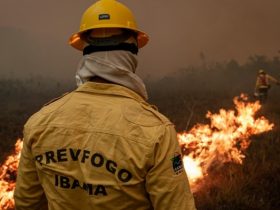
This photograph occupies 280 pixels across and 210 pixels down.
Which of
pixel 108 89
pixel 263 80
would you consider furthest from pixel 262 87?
pixel 108 89

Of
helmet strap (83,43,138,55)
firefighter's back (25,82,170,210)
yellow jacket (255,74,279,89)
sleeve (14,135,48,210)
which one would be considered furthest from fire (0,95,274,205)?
yellow jacket (255,74,279,89)

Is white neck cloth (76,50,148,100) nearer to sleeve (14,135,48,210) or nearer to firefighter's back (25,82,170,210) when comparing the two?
firefighter's back (25,82,170,210)

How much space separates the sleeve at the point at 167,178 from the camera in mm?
1963

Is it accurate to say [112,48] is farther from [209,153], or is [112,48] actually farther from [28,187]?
[209,153]

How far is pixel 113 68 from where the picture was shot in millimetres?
2229

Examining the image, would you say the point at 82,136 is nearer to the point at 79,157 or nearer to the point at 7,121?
the point at 79,157

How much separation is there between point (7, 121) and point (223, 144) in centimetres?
1322

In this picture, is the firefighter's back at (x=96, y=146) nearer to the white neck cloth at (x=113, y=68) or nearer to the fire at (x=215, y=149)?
the white neck cloth at (x=113, y=68)

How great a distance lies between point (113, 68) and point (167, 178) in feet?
2.25

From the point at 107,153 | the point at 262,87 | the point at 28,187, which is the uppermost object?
the point at 107,153

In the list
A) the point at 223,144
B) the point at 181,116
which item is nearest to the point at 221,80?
the point at 181,116

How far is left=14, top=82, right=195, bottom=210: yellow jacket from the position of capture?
6.48 feet

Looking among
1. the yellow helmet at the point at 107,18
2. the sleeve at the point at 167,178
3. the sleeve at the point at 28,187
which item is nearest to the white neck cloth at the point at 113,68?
the yellow helmet at the point at 107,18

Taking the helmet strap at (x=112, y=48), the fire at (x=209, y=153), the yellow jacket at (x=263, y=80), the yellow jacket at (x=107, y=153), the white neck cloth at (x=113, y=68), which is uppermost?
the helmet strap at (x=112, y=48)
